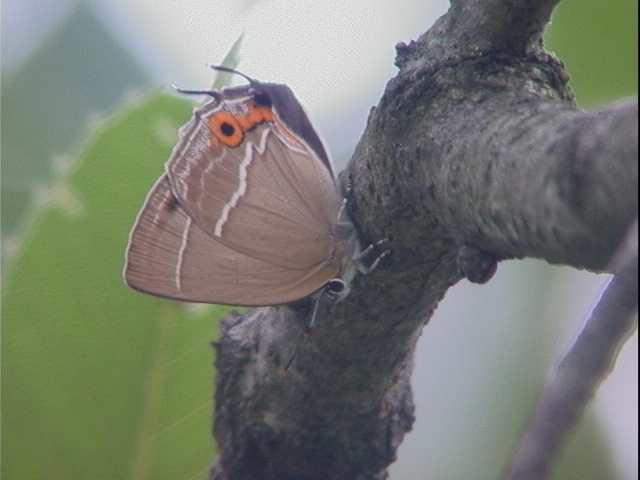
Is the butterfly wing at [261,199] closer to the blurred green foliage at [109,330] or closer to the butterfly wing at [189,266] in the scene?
the butterfly wing at [189,266]

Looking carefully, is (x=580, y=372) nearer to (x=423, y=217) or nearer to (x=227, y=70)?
(x=423, y=217)

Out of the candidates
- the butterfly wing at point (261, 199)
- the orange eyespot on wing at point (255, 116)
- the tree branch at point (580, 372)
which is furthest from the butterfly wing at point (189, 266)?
the tree branch at point (580, 372)

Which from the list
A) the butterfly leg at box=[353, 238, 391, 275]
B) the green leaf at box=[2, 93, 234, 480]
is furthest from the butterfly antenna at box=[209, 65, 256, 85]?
the butterfly leg at box=[353, 238, 391, 275]

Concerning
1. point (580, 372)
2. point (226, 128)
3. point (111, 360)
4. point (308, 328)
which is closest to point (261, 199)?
point (226, 128)

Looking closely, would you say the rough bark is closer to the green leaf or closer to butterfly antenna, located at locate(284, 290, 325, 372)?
butterfly antenna, located at locate(284, 290, 325, 372)

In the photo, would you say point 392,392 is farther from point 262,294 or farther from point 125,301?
point 125,301

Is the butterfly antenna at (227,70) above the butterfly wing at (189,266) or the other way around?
above
